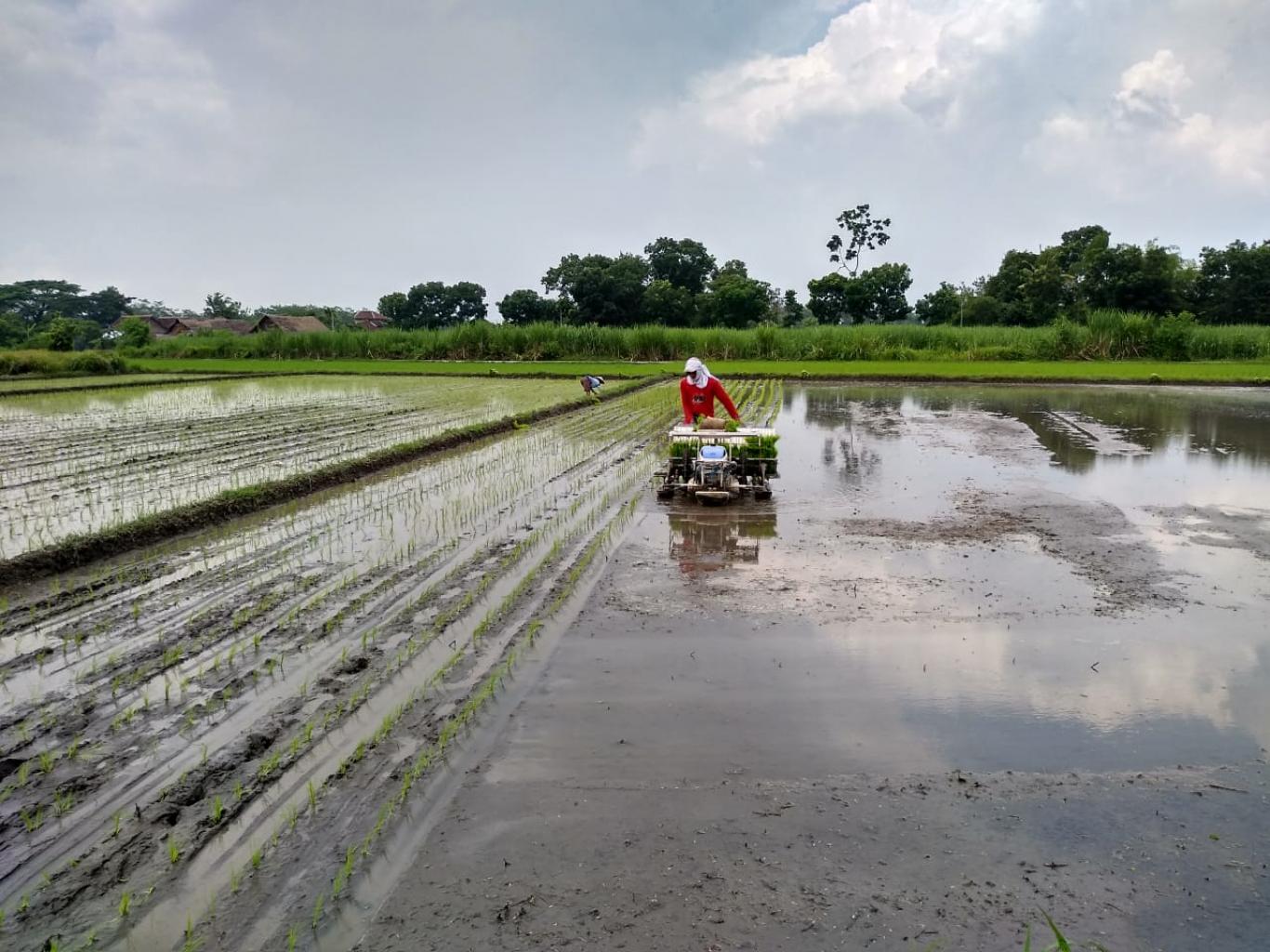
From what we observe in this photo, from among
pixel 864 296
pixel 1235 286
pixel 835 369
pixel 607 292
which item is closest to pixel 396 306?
pixel 607 292

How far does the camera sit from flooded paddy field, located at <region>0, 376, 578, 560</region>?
28.8ft

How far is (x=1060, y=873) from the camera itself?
3.12m

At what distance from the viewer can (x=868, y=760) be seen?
395cm

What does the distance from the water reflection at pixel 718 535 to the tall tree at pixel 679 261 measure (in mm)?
52874

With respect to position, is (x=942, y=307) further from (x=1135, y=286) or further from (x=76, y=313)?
(x=76, y=313)

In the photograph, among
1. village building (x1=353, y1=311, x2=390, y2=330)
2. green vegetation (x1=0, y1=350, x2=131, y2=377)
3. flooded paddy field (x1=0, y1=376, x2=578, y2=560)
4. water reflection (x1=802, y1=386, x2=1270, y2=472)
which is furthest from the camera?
village building (x1=353, y1=311, x2=390, y2=330)

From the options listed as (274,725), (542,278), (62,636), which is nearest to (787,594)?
(274,725)

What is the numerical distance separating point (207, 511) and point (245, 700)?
4.56 m

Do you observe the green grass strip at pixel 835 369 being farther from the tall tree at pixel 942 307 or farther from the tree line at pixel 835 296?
the tall tree at pixel 942 307

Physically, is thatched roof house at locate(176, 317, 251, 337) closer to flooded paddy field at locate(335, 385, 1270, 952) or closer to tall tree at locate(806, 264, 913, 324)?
tall tree at locate(806, 264, 913, 324)

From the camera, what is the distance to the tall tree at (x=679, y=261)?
2388 inches

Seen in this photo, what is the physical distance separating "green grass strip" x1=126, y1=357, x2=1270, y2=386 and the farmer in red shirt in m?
18.5

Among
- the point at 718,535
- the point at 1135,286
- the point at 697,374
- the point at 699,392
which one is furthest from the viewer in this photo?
the point at 1135,286

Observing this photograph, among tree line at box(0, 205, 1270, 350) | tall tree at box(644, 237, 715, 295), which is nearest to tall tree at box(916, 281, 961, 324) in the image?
tree line at box(0, 205, 1270, 350)
